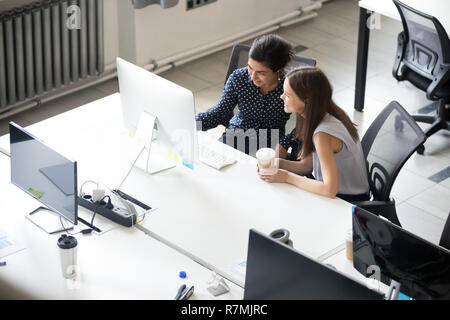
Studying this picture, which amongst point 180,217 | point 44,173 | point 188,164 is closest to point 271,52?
point 188,164

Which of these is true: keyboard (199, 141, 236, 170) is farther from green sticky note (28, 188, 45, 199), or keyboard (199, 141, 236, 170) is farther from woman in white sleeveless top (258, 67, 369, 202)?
green sticky note (28, 188, 45, 199)

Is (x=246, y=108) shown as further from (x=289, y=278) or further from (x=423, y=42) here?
(x=289, y=278)

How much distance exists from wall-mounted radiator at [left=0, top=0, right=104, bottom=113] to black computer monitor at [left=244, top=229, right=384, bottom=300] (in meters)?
3.06

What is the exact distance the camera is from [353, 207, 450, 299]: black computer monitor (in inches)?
86.3

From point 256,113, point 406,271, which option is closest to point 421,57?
point 256,113

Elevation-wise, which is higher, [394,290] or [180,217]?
[394,290]

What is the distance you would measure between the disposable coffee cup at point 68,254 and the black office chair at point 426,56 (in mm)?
2564

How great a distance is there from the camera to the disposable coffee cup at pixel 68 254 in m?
2.63

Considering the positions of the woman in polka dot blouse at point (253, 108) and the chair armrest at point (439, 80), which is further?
the chair armrest at point (439, 80)

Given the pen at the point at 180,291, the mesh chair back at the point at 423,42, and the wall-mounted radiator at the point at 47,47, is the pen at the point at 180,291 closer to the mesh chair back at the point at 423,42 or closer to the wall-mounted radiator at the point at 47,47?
the mesh chair back at the point at 423,42

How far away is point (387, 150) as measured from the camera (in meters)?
3.36

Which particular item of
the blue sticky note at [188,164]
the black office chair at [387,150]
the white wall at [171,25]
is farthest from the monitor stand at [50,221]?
the white wall at [171,25]

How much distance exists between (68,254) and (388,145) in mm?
1524
